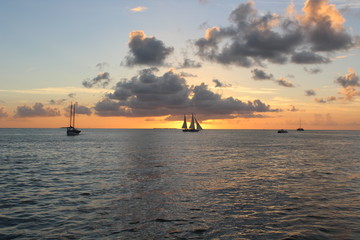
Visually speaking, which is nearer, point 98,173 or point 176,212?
point 176,212

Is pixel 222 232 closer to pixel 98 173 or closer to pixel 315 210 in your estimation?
pixel 315 210

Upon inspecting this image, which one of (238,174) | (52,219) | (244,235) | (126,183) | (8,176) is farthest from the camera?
(238,174)

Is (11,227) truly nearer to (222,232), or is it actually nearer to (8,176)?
(222,232)

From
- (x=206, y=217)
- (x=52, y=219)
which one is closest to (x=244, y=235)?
(x=206, y=217)

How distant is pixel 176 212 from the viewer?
20.4 metres

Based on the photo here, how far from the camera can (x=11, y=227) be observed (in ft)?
56.1

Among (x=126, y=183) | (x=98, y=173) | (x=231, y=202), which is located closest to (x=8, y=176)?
(x=98, y=173)

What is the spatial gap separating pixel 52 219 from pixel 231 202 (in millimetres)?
13360

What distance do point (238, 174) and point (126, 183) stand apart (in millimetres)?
15625

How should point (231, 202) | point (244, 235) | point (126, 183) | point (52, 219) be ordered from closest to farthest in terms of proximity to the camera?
1. point (244, 235)
2. point (52, 219)
3. point (231, 202)
4. point (126, 183)

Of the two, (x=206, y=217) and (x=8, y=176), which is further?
(x=8, y=176)

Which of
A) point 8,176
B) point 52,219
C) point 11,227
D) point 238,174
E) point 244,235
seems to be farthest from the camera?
point 238,174

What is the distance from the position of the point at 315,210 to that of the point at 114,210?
14731 millimetres

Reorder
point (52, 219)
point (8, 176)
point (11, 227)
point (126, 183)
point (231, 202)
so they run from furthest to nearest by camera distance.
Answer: point (8, 176) < point (126, 183) < point (231, 202) < point (52, 219) < point (11, 227)
